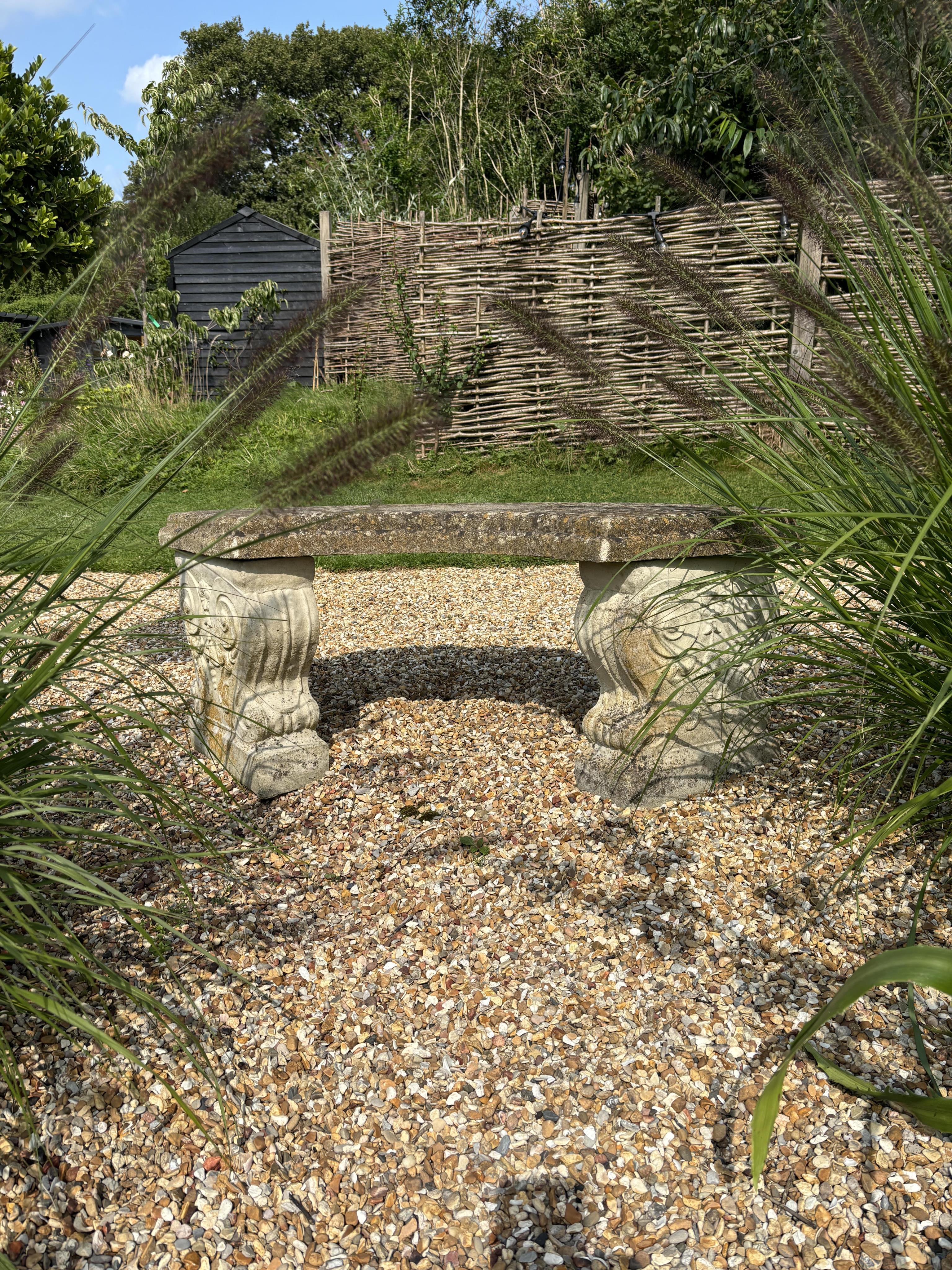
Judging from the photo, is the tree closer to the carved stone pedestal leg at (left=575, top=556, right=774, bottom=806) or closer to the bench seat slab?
the bench seat slab

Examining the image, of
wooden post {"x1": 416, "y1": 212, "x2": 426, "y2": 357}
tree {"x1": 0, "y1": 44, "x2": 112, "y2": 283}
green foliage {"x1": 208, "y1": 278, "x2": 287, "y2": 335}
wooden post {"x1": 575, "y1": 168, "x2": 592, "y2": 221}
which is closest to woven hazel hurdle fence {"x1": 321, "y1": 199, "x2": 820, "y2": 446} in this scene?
wooden post {"x1": 416, "y1": 212, "x2": 426, "y2": 357}

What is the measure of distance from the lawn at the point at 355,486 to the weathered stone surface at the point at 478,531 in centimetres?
273

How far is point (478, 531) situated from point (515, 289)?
623 centimetres

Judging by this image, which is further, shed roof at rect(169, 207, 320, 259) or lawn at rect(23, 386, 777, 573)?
shed roof at rect(169, 207, 320, 259)

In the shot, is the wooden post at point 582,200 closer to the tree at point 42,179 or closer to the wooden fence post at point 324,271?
the wooden fence post at point 324,271

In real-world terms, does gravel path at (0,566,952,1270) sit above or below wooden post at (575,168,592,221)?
below

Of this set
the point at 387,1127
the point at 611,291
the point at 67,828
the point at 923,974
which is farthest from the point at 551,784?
the point at 611,291

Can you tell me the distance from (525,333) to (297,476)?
1149mm

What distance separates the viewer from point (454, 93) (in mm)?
16453

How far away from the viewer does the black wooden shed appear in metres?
15.1

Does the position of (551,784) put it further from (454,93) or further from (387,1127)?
(454,93)

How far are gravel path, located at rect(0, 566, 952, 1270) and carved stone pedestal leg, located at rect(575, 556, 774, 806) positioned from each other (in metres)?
0.08

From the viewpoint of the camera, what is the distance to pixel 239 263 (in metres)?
15.3

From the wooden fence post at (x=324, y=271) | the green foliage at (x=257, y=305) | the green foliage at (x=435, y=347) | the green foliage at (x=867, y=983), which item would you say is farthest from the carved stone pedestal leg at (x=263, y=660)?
the green foliage at (x=257, y=305)
